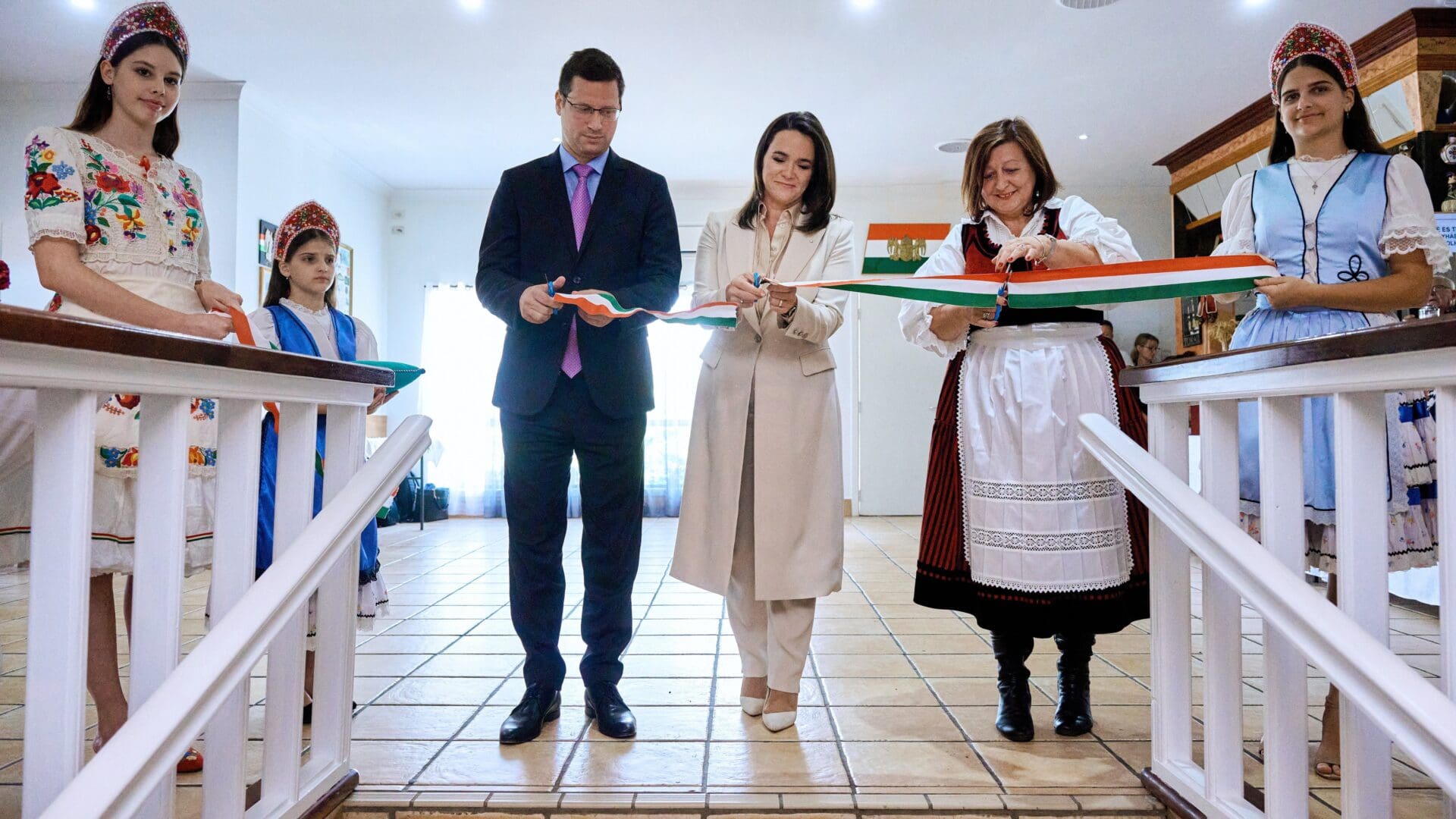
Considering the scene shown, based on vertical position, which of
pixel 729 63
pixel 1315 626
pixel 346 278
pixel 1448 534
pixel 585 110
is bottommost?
pixel 1315 626

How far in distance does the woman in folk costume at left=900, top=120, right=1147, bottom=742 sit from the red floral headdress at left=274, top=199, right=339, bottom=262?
1.58m

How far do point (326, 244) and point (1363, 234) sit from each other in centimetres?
245

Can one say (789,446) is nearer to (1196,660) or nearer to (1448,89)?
(1196,660)

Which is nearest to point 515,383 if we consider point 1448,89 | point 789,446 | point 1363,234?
point 789,446

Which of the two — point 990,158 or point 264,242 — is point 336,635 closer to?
point 990,158

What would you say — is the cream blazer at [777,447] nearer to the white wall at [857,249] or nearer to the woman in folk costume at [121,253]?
the woman in folk costume at [121,253]

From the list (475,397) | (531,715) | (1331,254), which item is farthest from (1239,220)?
(475,397)

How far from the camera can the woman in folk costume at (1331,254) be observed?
1.75 metres

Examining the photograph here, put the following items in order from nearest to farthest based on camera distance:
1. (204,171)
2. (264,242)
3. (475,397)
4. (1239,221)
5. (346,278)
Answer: (1239,221)
(204,171)
(264,242)
(346,278)
(475,397)

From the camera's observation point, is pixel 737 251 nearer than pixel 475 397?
Yes

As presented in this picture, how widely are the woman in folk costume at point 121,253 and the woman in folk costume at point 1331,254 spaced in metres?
2.13

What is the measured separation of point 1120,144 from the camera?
6.99 meters

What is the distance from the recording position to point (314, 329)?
2258 millimetres

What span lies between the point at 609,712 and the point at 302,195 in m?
5.92
